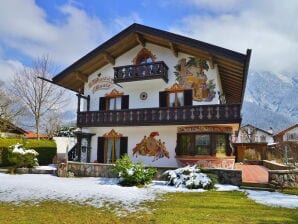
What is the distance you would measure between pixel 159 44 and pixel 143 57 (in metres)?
1.37

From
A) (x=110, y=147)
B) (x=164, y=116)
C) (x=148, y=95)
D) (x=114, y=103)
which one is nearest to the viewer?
(x=164, y=116)

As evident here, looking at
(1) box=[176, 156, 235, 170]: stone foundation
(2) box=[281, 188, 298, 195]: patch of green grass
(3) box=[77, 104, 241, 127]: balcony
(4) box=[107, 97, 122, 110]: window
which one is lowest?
(2) box=[281, 188, 298, 195]: patch of green grass

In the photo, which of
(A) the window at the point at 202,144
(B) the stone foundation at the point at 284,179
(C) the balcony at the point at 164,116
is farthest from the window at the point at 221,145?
(B) the stone foundation at the point at 284,179

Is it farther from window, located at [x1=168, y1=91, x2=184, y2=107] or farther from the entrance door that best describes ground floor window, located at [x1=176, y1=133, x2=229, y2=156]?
the entrance door

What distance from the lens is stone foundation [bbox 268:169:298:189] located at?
11.3 metres

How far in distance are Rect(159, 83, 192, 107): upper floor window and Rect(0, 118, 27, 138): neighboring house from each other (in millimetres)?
20815

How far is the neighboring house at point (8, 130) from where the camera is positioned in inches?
1266

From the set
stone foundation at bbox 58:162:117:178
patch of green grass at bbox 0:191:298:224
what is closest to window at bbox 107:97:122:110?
stone foundation at bbox 58:162:117:178

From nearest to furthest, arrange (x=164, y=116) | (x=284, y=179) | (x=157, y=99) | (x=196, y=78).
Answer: (x=284, y=179), (x=164, y=116), (x=196, y=78), (x=157, y=99)

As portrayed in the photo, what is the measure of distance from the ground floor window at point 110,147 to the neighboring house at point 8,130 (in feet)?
54.4

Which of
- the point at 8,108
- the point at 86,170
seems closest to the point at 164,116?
the point at 86,170

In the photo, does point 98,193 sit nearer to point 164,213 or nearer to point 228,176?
point 164,213

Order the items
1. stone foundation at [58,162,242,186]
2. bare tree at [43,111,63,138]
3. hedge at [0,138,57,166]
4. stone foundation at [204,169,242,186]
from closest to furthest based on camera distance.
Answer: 1. stone foundation at [204,169,242,186]
2. stone foundation at [58,162,242,186]
3. hedge at [0,138,57,166]
4. bare tree at [43,111,63,138]

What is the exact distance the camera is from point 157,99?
59.8 ft
